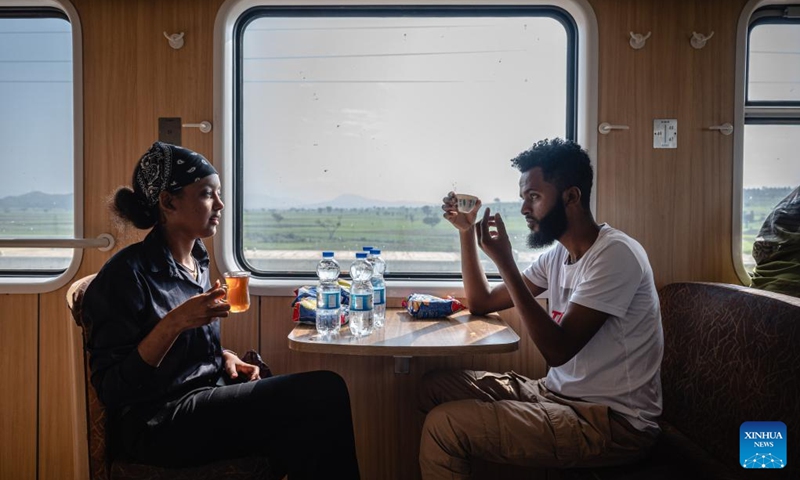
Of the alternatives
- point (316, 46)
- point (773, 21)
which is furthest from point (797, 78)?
point (316, 46)

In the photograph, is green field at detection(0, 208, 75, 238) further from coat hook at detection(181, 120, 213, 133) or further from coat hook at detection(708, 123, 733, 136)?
coat hook at detection(708, 123, 733, 136)

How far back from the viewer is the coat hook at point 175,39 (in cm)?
236

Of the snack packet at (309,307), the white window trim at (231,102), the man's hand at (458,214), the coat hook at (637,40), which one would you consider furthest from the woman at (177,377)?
the coat hook at (637,40)

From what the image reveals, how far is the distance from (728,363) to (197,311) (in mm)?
1901

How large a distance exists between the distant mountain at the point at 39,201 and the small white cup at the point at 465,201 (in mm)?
2118

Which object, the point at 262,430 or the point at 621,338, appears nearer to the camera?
the point at 262,430

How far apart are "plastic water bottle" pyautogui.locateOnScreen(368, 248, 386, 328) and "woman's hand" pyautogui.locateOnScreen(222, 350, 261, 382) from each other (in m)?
0.54

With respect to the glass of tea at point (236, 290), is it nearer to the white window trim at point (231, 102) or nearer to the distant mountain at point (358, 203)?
the white window trim at point (231, 102)

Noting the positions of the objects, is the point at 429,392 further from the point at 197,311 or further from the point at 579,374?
the point at 197,311

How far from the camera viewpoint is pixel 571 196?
1898 millimetres

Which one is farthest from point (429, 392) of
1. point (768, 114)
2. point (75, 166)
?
point (768, 114)

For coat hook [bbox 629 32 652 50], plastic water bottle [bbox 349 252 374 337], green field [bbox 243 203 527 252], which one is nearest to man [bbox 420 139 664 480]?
plastic water bottle [bbox 349 252 374 337]

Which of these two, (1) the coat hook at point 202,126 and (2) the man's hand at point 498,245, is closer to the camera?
(2) the man's hand at point 498,245

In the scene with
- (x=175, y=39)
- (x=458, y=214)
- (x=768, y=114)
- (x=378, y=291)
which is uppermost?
(x=175, y=39)
